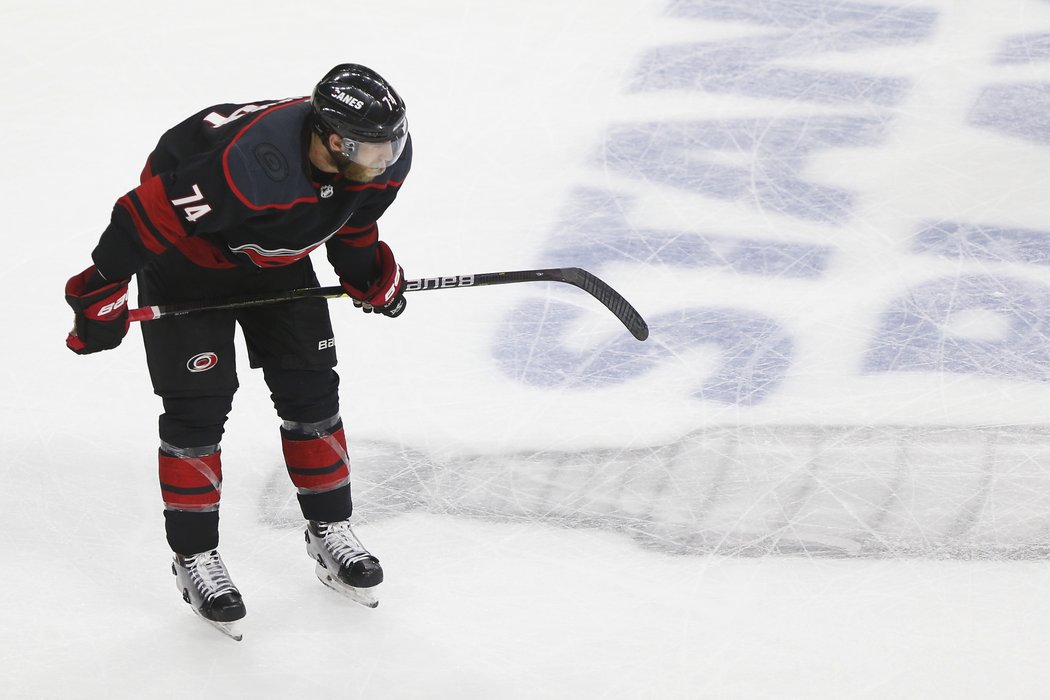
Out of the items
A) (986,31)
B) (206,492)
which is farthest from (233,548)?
(986,31)

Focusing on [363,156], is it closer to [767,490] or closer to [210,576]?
[210,576]

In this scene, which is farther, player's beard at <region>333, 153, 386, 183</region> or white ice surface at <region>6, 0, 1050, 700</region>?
white ice surface at <region>6, 0, 1050, 700</region>

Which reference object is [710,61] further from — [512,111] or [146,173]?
[146,173]

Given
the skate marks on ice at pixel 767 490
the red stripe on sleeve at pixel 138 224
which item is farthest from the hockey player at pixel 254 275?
the skate marks on ice at pixel 767 490

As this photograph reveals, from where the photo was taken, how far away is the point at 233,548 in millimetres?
2998

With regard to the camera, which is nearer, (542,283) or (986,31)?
(542,283)

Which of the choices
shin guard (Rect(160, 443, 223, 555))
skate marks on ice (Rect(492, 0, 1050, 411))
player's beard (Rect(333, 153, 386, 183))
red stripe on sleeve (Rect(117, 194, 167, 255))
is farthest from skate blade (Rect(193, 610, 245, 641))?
skate marks on ice (Rect(492, 0, 1050, 411))

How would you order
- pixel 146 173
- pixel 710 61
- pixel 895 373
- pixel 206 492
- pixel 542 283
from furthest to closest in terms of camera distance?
1. pixel 710 61
2. pixel 542 283
3. pixel 895 373
4. pixel 206 492
5. pixel 146 173

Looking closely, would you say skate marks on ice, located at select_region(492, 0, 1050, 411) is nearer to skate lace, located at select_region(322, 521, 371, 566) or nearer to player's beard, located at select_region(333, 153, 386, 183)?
skate lace, located at select_region(322, 521, 371, 566)

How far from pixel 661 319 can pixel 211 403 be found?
1555 millimetres

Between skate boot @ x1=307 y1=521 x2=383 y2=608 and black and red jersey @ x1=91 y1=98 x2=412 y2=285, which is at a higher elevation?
black and red jersey @ x1=91 y1=98 x2=412 y2=285

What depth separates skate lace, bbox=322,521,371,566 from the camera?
2.81 metres

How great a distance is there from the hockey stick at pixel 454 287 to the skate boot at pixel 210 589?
535 millimetres

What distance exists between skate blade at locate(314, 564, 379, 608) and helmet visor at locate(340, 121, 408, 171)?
0.94m
